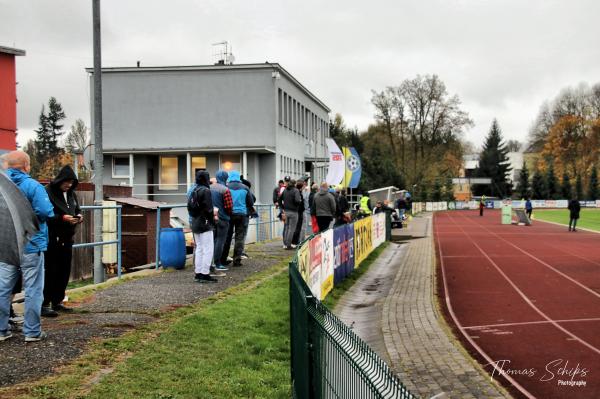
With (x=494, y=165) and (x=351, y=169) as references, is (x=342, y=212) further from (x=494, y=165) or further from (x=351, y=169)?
(x=494, y=165)

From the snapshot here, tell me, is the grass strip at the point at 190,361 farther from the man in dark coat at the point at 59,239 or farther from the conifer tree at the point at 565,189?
the conifer tree at the point at 565,189

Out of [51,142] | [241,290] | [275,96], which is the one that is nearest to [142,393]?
[241,290]

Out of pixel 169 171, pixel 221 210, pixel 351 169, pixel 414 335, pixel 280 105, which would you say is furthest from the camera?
pixel 280 105

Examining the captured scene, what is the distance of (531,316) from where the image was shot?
37.0 ft

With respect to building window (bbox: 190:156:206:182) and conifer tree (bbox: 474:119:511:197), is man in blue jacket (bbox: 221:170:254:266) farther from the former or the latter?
conifer tree (bbox: 474:119:511:197)

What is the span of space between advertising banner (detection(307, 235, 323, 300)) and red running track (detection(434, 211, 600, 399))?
2155 mm

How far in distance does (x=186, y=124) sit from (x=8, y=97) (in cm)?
1240

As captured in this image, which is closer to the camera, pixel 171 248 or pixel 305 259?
pixel 305 259

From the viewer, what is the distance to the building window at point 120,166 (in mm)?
39250

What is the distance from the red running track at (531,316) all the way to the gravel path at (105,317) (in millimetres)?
3938

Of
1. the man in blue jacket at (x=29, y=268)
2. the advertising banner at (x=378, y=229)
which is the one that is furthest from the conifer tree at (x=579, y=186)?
the man in blue jacket at (x=29, y=268)

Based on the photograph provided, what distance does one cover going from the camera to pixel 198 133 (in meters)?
38.3

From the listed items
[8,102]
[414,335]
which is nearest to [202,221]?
[414,335]

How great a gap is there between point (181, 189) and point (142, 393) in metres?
33.3
